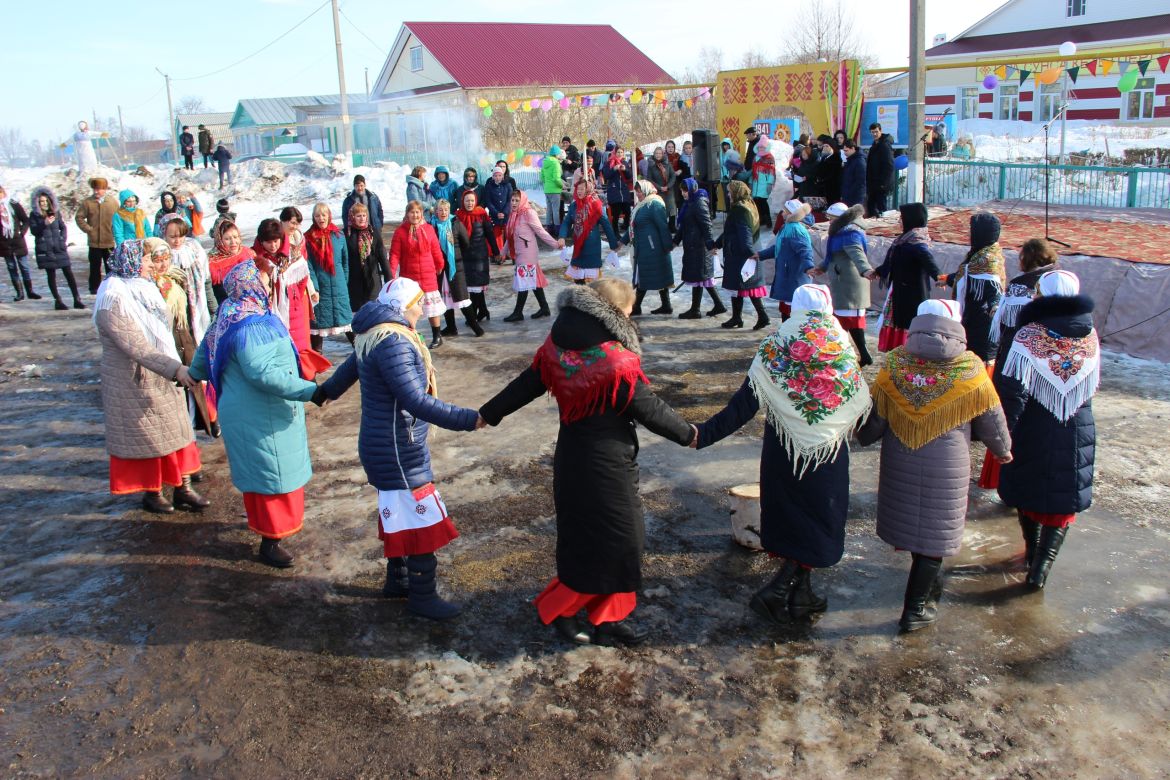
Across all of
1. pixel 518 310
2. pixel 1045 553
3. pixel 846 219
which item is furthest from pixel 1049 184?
pixel 1045 553

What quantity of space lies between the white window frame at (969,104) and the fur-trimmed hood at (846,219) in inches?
1167

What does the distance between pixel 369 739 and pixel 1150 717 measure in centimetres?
300

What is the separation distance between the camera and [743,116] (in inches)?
756

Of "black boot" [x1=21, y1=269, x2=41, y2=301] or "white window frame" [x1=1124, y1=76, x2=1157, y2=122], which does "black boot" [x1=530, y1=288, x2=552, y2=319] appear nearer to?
"black boot" [x1=21, y1=269, x2=41, y2=301]

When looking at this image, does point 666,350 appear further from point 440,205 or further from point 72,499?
point 72,499

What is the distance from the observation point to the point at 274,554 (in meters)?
4.70

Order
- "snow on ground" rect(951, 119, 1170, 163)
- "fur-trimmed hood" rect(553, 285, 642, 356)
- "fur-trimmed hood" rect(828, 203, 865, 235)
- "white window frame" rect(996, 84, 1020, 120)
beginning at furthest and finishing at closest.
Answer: "white window frame" rect(996, 84, 1020, 120)
"snow on ground" rect(951, 119, 1170, 163)
"fur-trimmed hood" rect(828, 203, 865, 235)
"fur-trimmed hood" rect(553, 285, 642, 356)

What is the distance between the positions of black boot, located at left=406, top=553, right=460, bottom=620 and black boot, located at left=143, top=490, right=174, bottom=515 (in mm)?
2216

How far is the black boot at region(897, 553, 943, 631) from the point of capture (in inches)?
150

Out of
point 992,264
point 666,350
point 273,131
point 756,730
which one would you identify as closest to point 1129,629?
point 756,730

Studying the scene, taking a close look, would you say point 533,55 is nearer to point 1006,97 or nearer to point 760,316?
point 1006,97

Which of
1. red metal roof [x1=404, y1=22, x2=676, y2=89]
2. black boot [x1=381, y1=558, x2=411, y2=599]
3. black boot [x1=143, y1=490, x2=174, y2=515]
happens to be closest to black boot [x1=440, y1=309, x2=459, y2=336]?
black boot [x1=143, y1=490, x2=174, y2=515]

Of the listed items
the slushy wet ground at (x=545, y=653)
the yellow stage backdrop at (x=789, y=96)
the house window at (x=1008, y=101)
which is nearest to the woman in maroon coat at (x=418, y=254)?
the slushy wet ground at (x=545, y=653)

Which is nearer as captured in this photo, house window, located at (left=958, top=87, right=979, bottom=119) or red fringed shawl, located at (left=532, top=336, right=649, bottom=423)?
red fringed shawl, located at (left=532, top=336, right=649, bottom=423)
